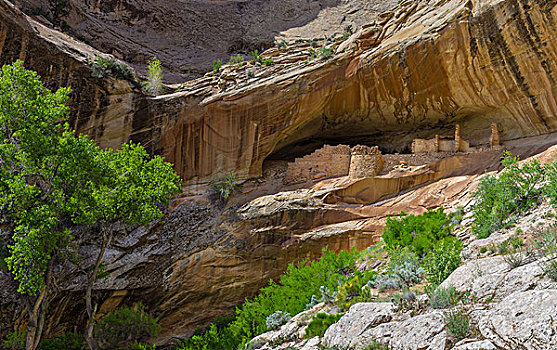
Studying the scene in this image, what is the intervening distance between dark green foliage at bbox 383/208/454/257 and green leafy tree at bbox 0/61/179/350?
25.4ft

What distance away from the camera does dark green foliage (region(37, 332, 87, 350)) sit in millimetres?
14859

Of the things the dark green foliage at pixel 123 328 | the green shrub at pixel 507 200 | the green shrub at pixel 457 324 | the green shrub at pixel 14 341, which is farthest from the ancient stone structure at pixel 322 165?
the green shrub at pixel 457 324

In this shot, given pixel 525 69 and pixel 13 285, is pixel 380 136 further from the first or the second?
pixel 13 285

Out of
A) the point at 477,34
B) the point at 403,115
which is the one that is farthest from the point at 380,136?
the point at 477,34

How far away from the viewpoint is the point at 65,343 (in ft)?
50.2

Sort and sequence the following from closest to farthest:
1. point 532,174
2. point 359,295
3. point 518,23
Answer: point 359,295 < point 532,174 < point 518,23

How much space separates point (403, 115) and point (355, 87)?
107 inches

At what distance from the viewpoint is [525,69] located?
1548 cm

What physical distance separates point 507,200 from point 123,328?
14.2m

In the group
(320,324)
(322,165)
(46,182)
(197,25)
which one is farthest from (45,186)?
(197,25)

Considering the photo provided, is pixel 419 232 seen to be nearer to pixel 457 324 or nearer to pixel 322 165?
pixel 457 324

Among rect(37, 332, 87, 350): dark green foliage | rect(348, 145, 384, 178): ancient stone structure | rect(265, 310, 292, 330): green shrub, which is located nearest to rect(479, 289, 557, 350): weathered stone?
rect(265, 310, 292, 330): green shrub

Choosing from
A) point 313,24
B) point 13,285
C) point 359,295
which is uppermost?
point 313,24

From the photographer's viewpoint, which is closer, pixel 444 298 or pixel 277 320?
pixel 444 298
